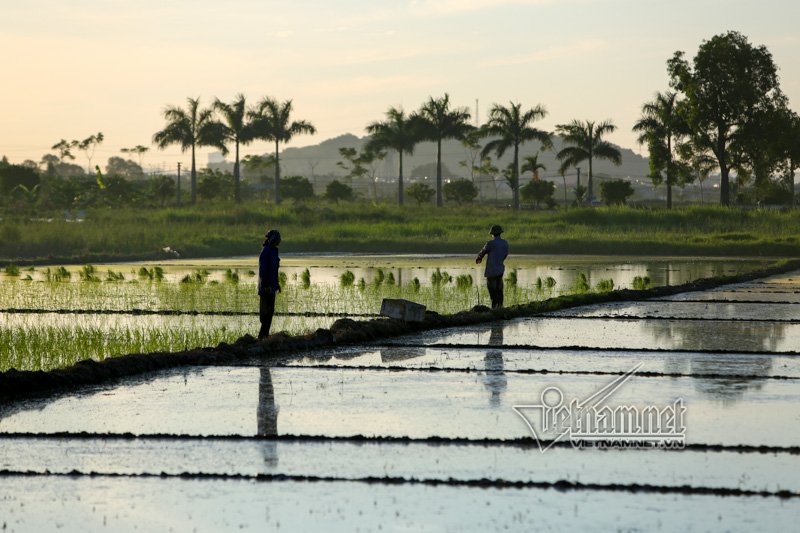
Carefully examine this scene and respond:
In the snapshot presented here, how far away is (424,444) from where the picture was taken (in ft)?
28.0

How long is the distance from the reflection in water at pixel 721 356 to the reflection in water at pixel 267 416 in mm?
3549

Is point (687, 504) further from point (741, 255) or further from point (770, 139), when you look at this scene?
point (770, 139)

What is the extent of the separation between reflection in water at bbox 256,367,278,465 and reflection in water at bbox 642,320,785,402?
355 centimetres

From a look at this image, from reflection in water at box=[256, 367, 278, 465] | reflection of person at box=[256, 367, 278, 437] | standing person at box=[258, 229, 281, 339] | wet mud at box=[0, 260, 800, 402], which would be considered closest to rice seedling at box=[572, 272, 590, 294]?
wet mud at box=[0, 260, 800, 402]

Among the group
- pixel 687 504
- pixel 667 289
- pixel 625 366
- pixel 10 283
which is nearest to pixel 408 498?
pixel 687 504

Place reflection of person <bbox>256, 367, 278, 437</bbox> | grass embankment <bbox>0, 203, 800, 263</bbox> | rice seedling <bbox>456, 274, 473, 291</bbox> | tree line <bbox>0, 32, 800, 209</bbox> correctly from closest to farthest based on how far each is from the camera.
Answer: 1. reflection of person <bbox>256, 367, 278, 437</bbox>
2. rice seedling <bbox>456, 274, 473, 291</bbox>
3. grass embankment <bbox>0, 203, 800, 263</bbox>
4. tree line <bbox>0, 32, 800, 209</bbox>

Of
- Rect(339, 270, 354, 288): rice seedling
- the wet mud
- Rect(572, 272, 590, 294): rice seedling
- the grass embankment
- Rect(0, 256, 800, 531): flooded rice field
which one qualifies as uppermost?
the grass embankment

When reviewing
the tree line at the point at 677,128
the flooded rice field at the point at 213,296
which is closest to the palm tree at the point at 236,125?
the tree line at the point at 677,128

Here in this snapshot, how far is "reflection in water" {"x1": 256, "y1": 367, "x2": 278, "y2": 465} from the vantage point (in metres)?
8.28

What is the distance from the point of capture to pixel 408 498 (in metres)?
7.07

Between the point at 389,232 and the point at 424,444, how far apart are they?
42710 millimetres

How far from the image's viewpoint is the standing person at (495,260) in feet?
57.3

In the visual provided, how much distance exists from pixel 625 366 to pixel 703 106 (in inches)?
2197

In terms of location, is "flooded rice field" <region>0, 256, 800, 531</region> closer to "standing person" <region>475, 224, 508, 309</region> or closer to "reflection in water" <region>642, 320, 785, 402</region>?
"reflection in water" <region>642, 320, 785, 402</region>
